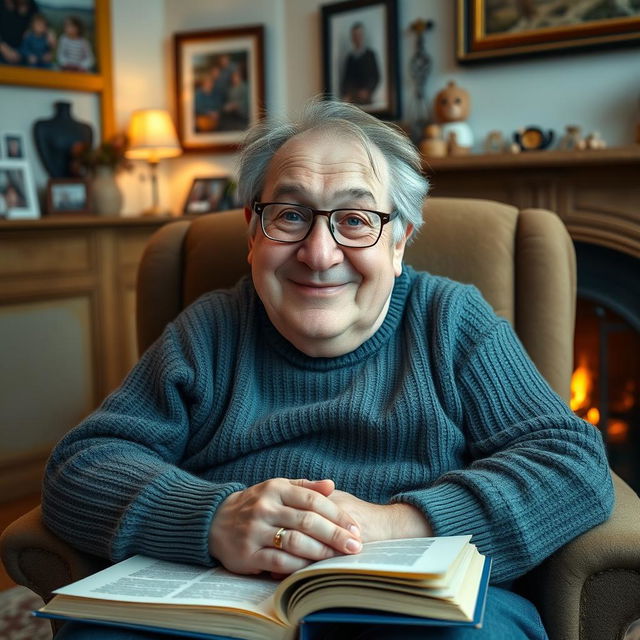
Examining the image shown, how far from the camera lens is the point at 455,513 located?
1062 millimetres

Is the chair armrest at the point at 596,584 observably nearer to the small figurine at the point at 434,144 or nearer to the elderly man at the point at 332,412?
the elderly man at the point at 332,412

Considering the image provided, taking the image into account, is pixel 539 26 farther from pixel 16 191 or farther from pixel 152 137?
pixel 16 191

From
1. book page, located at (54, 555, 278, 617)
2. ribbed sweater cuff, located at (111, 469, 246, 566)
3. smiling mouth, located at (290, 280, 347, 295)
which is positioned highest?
smiling mouth, located at (290, 280, 347, 295)

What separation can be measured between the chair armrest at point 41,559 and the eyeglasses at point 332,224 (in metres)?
0.59

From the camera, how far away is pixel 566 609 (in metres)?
1.07

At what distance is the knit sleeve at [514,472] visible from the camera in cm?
106

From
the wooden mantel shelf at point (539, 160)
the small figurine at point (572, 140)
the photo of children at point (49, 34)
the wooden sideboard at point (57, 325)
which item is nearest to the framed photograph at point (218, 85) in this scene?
A: the photo of children at point (49, 34)

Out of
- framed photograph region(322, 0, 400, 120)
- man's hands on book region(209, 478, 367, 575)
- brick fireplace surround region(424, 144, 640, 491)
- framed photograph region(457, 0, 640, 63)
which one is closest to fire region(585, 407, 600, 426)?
brick fireplace surround region(424, 144, 640, 491)

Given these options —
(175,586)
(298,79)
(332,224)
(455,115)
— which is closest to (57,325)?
(298,79)

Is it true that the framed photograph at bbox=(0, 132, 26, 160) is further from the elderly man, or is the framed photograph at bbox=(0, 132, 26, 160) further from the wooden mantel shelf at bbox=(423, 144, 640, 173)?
the elderly man

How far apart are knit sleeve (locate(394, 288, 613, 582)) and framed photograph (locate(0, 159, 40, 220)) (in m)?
2.49

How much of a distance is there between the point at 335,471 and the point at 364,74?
92.2 inches

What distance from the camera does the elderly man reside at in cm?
107

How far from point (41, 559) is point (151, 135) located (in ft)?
8.58
